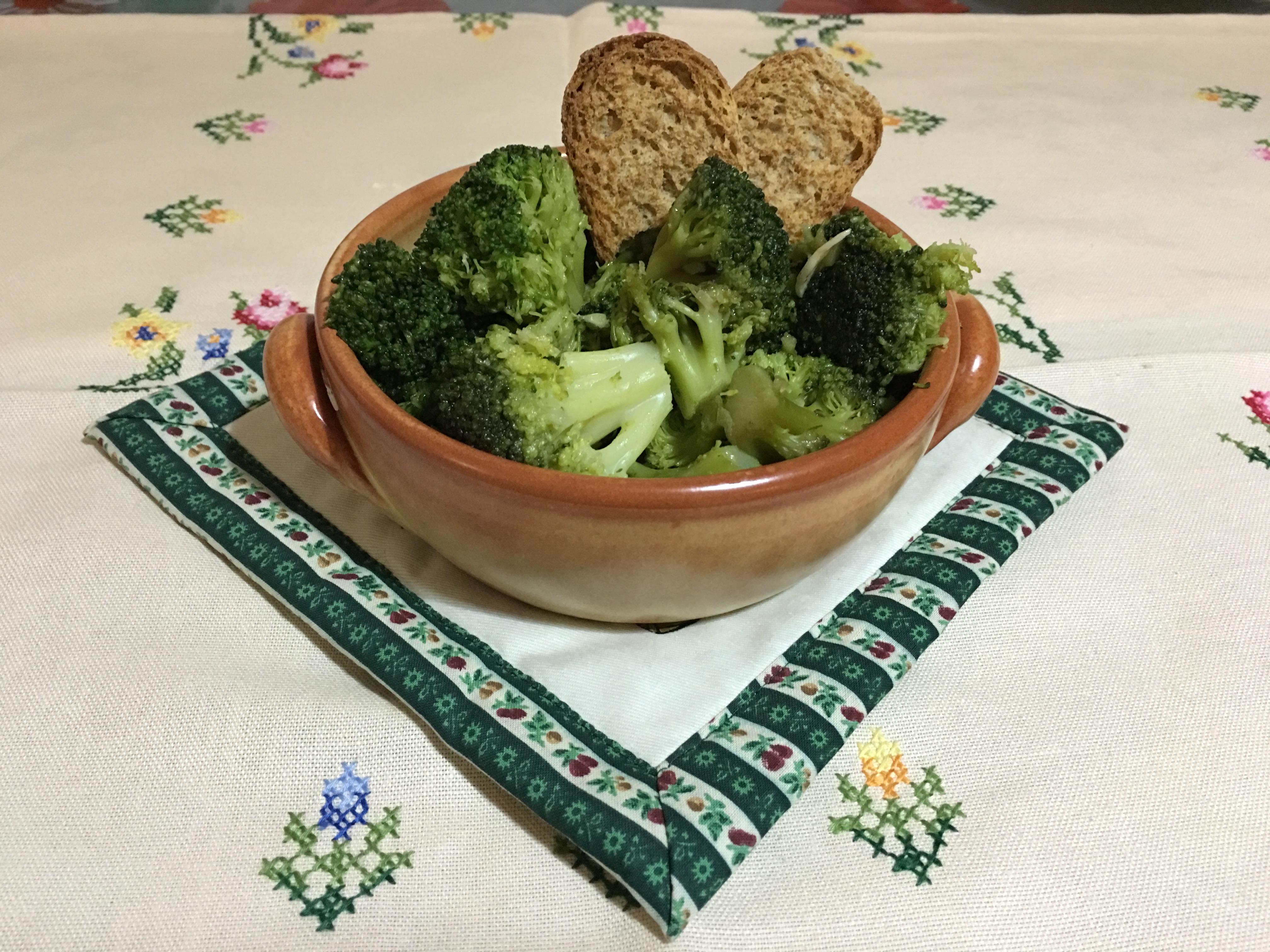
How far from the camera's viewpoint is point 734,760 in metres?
0.68

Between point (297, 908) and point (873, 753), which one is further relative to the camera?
point (873, 753)

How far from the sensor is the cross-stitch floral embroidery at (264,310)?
45.3 inches

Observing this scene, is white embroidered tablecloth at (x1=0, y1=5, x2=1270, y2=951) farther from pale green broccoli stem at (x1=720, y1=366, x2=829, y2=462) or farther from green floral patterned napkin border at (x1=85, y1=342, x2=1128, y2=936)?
pale green broccoli stem at (x1=720, y1=366, x2=829, y2=462)

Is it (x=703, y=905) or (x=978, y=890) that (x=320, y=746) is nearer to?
(x=703, y=905)

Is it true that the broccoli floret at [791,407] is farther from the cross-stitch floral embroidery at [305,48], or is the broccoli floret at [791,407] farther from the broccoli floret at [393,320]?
the cross-stitch floral embroidery at [305,48]

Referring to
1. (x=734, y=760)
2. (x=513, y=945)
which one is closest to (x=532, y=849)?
(x=513, y=945)

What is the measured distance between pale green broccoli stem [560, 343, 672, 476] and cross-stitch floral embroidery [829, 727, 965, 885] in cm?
32

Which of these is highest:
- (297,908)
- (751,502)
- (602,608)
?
(751,502)

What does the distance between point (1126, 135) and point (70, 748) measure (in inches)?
75.7

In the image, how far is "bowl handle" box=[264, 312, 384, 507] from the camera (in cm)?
76

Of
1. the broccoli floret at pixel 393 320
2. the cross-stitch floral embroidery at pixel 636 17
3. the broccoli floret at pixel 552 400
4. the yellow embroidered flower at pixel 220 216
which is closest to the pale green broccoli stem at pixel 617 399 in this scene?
the broccoli floret at pixel 552 400

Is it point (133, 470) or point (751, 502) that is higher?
point (751, 502)

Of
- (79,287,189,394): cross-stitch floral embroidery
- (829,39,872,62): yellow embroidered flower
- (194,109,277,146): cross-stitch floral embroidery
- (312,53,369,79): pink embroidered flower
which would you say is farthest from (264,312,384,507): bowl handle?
(829,39,872,62): yellow embroidered flower

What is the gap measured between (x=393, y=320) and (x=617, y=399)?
195mm
